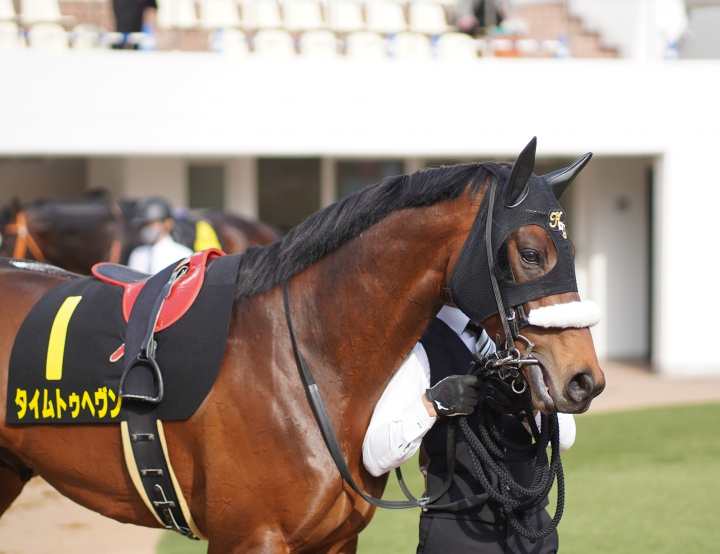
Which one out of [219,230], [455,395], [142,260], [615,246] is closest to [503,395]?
[455,395]

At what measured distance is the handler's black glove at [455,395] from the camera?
2107mm

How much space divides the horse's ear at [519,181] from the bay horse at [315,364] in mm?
65

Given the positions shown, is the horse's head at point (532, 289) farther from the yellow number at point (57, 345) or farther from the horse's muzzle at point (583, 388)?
the yellow number at point (57, 345)

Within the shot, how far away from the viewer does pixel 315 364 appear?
2191mm

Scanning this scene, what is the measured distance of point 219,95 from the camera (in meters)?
8.07

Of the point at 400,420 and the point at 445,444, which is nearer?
the point at 400,420

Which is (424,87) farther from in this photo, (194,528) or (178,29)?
(194,528)

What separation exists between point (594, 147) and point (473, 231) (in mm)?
7353

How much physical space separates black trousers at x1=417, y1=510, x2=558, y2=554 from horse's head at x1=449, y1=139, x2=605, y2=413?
63cm

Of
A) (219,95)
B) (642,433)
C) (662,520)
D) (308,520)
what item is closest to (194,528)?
(308,520)

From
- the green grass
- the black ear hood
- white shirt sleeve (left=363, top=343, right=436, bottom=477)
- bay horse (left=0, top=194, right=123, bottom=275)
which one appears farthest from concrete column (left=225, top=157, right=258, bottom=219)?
the black ear hood

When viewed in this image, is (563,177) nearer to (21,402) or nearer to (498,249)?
(498,249)

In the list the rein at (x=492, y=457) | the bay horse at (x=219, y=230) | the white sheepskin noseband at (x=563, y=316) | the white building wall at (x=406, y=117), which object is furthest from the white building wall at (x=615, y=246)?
the white sheepskin noseband at (x=563, y=316)

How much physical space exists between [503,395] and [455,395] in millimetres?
150
